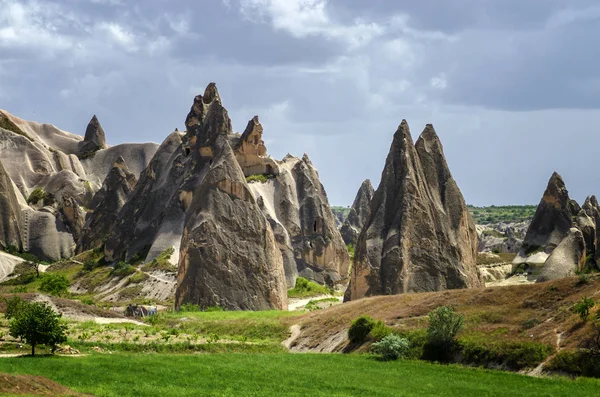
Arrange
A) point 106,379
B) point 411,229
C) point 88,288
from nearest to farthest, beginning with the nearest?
point 106,379
point 411,229
point 88,288

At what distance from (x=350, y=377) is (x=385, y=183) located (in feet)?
101

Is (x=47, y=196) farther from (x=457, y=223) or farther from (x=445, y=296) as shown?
(x=445, y=296)

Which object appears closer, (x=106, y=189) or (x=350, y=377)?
(x=350, y=377)

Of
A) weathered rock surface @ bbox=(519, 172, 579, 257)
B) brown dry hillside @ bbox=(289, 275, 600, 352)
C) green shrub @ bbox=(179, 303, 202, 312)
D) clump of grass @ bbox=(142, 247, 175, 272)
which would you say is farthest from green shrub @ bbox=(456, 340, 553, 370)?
weathered rock surface @ bbox=(519, 172, 579, 257)

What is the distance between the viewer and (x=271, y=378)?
25766mm

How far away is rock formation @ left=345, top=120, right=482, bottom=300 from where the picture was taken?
52.0 metres

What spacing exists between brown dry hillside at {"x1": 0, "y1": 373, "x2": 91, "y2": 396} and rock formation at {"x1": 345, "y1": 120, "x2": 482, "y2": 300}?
3222 centimetres

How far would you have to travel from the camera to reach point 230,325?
139 feet

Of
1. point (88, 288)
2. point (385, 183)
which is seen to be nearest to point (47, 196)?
point (88, 288)

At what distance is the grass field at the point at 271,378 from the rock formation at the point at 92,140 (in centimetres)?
14617

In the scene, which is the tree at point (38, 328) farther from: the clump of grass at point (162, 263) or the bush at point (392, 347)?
the clump of grass at point (162, 263)

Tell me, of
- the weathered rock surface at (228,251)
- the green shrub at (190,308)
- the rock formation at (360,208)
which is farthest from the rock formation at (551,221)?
the rock formation at (360,208)

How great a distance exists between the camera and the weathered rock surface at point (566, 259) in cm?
6278

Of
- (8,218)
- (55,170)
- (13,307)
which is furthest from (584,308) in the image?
(55,170)
